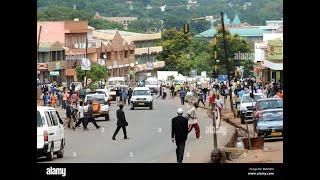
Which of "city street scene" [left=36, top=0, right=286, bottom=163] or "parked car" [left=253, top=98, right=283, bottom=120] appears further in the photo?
"parked car" [left=253, top=98, right=283, bottom=120]

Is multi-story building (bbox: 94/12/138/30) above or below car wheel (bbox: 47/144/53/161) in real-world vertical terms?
above

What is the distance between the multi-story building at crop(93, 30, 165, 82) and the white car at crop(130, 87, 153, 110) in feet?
10.1

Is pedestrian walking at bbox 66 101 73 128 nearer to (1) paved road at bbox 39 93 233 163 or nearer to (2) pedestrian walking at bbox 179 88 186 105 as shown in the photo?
(1) paved road at bbox 39 93 233 163

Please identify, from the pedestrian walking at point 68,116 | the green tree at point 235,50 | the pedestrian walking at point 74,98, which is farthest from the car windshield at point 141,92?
the green tree at point 235,50

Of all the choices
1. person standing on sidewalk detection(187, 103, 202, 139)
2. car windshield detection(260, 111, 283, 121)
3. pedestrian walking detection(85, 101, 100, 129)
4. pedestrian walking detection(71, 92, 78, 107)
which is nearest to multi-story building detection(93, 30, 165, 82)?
person standing on sidewalk detection(187, 103, 202, 139)

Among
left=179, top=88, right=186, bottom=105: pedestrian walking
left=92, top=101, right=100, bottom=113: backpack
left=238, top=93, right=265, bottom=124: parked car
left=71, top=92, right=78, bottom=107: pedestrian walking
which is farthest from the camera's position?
left=238, top=93, right=265, bottom=124: parked car

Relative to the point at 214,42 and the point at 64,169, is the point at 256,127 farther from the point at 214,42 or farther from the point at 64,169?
the point at 64,169

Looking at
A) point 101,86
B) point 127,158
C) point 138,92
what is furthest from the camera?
point 101,86

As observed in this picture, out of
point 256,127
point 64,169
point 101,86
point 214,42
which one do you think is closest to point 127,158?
point 64,169

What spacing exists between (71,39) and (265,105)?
3.93 meters

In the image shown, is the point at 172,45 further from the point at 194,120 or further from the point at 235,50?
the point at 194,120

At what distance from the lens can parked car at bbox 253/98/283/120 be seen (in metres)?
17.4

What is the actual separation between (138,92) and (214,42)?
4130mm
